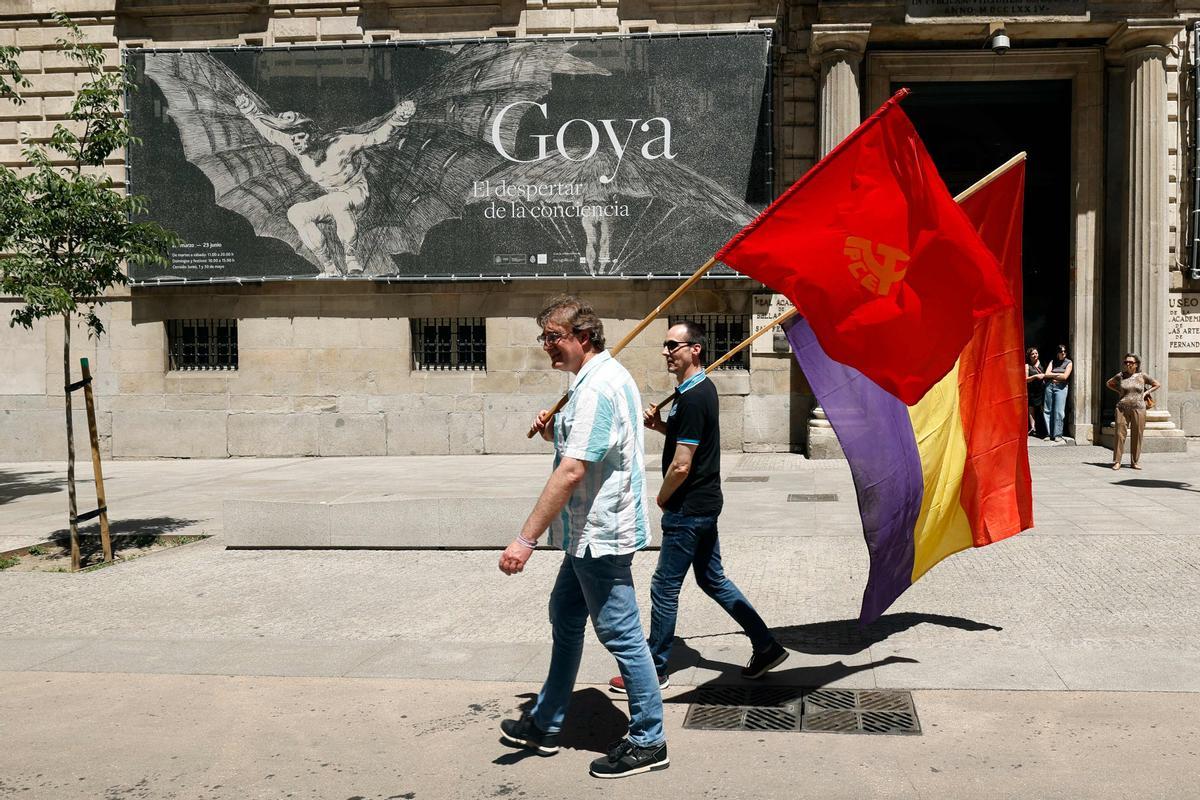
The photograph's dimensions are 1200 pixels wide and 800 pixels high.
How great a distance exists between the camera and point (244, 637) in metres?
7.34

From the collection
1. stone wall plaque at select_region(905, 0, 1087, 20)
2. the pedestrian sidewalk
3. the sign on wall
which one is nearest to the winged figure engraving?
stone wall plaque at select_region(905, 0, 1087, 20)

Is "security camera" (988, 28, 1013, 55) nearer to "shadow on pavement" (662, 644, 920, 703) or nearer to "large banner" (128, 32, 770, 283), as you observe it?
"large banner" (128, 32, 770, 283)

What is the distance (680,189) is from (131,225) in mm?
10456

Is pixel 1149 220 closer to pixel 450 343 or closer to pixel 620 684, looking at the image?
pixel 450 343

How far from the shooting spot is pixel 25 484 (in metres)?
17.0

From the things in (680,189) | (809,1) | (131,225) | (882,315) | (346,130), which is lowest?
(882,315)

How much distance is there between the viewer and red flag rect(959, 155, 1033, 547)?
22.5 feet

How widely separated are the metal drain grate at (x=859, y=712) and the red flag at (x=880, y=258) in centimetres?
161

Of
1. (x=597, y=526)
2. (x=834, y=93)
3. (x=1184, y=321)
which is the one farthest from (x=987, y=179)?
(x=1184, y=321)

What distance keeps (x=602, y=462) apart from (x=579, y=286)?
15.0 metres

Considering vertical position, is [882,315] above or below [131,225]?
below

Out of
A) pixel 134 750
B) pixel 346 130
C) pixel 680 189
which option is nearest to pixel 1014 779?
pixel 134 750

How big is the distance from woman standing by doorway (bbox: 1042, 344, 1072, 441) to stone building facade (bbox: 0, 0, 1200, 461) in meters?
0.22

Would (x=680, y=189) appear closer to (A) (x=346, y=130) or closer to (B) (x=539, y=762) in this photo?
(A) (x=346, y=130)
